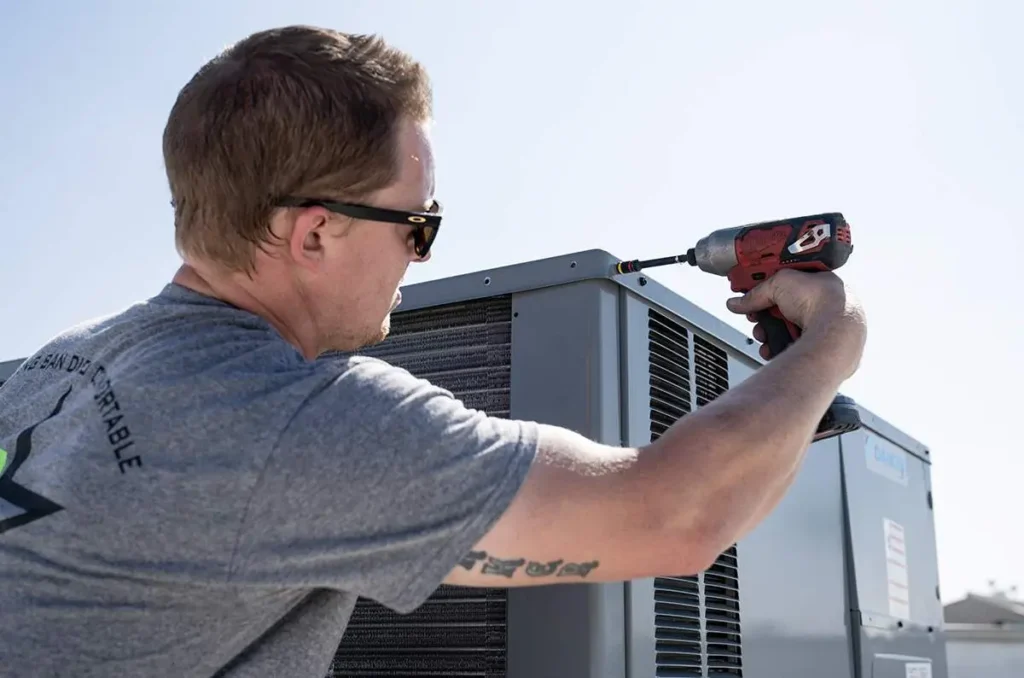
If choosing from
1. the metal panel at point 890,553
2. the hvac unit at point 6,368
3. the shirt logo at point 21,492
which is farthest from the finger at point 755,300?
the hvac unit at point 6,368

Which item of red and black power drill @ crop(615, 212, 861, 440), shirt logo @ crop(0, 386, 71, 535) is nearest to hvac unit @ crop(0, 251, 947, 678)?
red and black power drill @ crop(615, 212, 861, 440)

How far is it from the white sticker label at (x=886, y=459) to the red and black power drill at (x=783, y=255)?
135 centimetres

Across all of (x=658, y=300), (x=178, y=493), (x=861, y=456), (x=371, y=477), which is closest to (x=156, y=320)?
(x=178, y=493)

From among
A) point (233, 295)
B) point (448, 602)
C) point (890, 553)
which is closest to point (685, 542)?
point (233, 295)

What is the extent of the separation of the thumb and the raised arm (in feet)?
1.40

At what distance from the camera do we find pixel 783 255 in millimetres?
1877

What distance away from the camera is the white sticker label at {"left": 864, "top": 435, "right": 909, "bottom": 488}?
10.5ft

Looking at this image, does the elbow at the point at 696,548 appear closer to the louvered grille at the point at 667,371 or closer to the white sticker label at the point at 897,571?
the louvered grille at the point at 667,371

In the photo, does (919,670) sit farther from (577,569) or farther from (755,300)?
(577,569)

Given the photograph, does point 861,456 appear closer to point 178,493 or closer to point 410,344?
point 410,344

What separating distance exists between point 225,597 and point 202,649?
73 millimetres

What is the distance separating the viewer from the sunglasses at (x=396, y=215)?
1.43 metres

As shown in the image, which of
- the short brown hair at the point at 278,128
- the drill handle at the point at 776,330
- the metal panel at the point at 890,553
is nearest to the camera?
the short brown hair at the point at 278,128

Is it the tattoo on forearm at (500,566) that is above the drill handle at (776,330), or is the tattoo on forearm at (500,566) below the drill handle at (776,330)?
below
